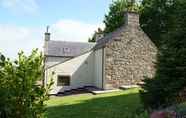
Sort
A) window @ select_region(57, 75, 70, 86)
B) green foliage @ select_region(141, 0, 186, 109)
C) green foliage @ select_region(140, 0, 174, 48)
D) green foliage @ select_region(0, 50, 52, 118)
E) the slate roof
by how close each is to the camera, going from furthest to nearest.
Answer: green foliage @ select_region(140, 0, 174, 48)
the slate roof
window @ select_region(57, 75, 70, 86)
green foliage @ select_region(141, 0, 186, 109)
green foliage @ select_region(0, 50, 52, 118)

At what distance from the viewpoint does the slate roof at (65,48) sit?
139ft

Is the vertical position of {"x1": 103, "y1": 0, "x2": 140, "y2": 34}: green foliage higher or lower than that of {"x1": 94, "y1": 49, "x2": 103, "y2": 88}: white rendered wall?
higher

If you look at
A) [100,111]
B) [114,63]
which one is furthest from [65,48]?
[100,111]

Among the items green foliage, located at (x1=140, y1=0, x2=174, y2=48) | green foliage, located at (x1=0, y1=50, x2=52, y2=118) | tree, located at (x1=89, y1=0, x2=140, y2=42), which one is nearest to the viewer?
green foliage, located at (x1=0, y1=50, x2=52, y2=118)

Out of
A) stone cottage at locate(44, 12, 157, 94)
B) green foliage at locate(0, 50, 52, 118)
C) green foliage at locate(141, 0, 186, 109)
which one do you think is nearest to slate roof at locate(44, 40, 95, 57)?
stone cottage at locate(44, 12, 157, 94)

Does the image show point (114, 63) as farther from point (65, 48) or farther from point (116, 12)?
point (116, 12)

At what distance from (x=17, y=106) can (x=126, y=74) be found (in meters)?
29.7

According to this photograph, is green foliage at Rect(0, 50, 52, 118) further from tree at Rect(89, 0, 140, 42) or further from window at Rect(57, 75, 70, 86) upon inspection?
tree at Rect(89, 0, 140, 42)

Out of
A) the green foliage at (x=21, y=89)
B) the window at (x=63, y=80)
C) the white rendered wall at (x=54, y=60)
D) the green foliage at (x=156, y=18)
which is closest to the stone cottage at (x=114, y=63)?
the window at (x=63, y=80)

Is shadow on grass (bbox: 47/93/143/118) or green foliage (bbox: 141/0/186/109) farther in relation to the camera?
shadow on grass (bbox: 47/93/143/118)

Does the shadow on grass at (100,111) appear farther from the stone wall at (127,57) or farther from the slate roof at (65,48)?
the slate roof at (65,48)

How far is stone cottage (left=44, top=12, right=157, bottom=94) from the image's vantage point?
36688 millimetres

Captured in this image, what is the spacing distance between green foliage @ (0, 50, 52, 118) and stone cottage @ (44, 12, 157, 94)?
92.9 feet

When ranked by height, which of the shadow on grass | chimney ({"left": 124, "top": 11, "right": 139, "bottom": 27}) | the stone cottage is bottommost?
the shadow on grass
